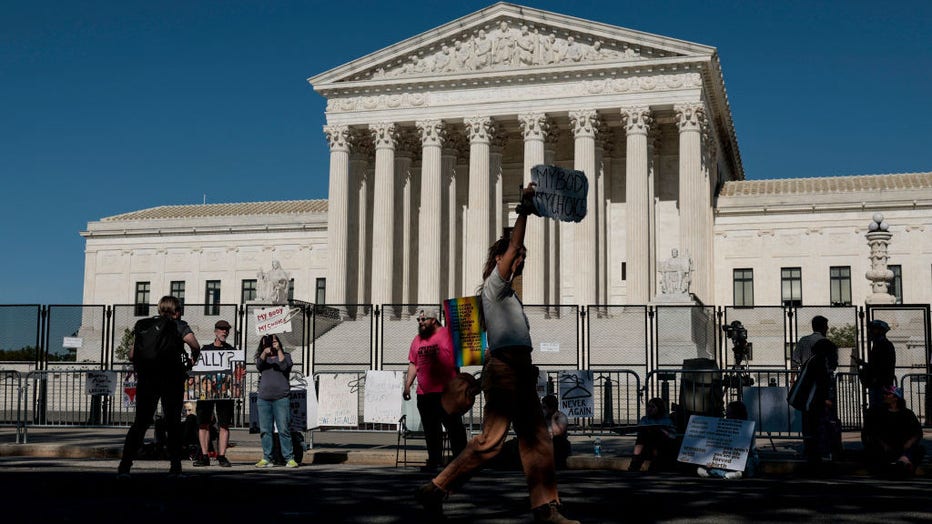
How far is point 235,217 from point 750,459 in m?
58.8

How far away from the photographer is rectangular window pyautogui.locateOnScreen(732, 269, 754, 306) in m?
59.8

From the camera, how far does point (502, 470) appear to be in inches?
585

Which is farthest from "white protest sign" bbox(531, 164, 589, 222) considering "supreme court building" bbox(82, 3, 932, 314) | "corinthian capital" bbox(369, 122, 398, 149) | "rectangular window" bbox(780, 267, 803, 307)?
"rectangular window" bbox(780, 267, 803, 307)

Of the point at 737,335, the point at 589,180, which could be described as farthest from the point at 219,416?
the point at 589,180

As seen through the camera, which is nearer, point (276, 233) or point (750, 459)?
point (750, 459)

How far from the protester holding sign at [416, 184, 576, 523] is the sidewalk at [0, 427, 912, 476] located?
785 centimetres

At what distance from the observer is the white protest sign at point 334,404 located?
2022 centimetres

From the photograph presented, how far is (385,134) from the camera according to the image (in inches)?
2228

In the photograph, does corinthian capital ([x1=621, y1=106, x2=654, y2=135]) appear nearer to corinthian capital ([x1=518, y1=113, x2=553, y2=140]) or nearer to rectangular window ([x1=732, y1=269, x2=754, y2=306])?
corinthian capital ([x1=518, y1=113, x2=553, y2=140])

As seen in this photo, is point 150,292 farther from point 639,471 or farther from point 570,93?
point 639,471

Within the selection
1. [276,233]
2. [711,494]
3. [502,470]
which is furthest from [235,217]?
[711,494]

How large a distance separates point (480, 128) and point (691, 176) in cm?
1116

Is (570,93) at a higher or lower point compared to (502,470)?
higher

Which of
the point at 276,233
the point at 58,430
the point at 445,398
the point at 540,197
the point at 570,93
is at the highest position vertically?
the point at 570,93
